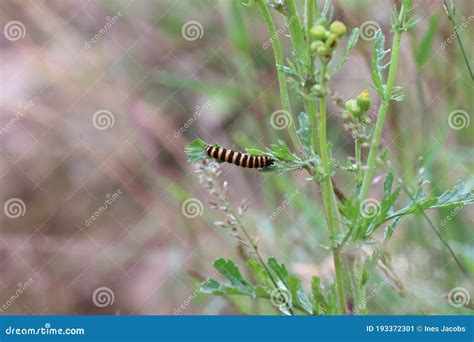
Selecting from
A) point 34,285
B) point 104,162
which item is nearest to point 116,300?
point 34,285

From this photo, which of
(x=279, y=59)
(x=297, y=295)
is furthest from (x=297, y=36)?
(x=297, y=295)

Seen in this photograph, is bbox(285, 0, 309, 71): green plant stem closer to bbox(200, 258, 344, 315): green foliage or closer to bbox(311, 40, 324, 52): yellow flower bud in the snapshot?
bbox(311, 40, 324, 52): yellow flower bud

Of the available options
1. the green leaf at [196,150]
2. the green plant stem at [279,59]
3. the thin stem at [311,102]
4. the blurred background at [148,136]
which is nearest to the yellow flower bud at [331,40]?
the thin stem at [311,102]

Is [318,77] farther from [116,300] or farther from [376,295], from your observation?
[116,300]

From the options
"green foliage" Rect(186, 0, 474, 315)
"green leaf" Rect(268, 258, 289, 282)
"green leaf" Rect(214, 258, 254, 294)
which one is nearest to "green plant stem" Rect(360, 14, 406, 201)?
"green foliage" Rect(186, 0, 474, 315)

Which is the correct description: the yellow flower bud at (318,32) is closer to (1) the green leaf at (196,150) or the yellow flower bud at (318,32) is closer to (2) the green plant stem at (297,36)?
(2) the green plant stem at (297,36)

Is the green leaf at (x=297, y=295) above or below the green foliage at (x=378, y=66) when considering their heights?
below
